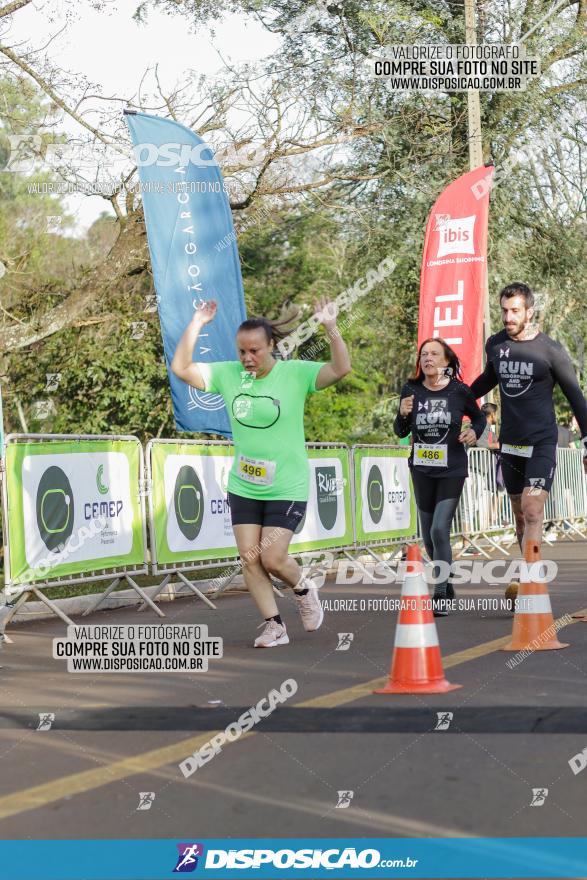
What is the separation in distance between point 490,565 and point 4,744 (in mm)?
11428

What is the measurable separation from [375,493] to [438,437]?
5451mm

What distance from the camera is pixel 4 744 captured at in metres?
5.36

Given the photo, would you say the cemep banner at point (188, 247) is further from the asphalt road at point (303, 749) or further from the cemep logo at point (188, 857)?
the cemep logo at point (188, 857)

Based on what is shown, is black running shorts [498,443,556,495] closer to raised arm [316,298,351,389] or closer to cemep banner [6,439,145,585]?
raised arm [316,298,351,389]

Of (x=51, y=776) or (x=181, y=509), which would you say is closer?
(x=51, y=776)

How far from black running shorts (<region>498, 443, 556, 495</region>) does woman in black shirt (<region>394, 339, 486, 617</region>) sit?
1.77 ft

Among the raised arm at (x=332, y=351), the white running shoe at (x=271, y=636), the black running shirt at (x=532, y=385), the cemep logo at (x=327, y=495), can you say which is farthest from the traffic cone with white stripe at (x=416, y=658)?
the cemep logo at (x=327, y=495)

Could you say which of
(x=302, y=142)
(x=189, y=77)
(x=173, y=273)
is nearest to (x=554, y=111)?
(x=302, y=142)

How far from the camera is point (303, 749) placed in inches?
194

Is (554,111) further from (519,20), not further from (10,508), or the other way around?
(10,508)

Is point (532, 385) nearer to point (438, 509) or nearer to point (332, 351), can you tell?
→ point (438, 509)

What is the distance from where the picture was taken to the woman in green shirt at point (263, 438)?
784 cm

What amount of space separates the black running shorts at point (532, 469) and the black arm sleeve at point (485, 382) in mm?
617

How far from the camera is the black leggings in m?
9.33
